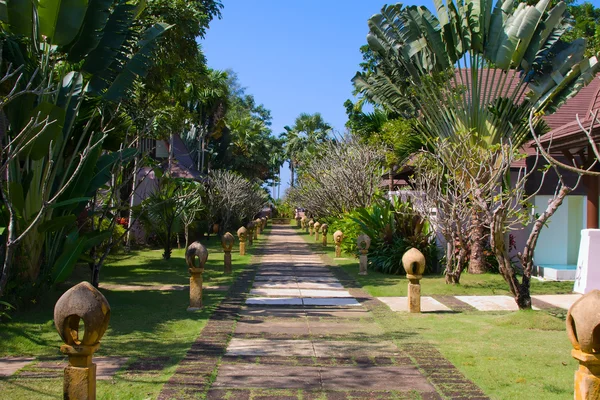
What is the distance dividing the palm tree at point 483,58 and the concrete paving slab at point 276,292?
4.47m

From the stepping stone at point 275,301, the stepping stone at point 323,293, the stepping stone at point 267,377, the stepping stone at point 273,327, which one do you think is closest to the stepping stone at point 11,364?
the stepping stone at point 267,377

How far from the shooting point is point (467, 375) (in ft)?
19.7

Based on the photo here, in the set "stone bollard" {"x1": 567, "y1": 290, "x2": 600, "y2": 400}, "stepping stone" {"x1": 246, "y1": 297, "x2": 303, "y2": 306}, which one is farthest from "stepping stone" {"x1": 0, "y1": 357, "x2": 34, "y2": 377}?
"stone bollard" {"x1": 567, "y1": 290, "x2": 600, "y2": 400}

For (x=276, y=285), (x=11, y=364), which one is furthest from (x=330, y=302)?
(x=11, y=364)

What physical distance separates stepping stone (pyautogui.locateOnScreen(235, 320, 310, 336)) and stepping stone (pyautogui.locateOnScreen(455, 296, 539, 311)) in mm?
3496

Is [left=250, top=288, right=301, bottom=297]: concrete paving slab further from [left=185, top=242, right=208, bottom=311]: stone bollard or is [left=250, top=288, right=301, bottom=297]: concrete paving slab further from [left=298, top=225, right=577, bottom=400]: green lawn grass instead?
[left=185, top=242, right=208, bottom=311]: stone bollard

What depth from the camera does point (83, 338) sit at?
14.1 ft

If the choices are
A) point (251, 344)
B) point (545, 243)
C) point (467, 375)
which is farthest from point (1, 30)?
point (545, 243)

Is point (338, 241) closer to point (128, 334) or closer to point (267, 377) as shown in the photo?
point (128, 334)

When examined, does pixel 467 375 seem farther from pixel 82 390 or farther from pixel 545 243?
pixel 545 243

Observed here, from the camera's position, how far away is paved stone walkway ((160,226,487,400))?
553cm

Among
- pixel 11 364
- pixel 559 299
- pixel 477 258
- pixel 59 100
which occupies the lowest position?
pixel 11 364

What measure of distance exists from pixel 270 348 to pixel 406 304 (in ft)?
13.5

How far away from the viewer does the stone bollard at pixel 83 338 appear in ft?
14.2
